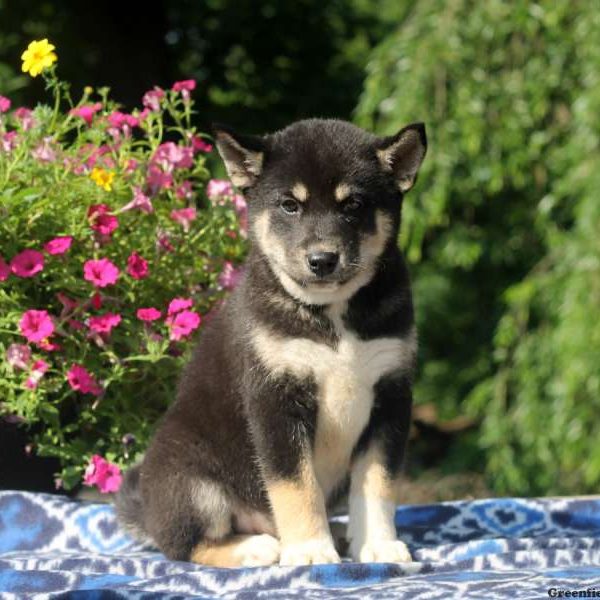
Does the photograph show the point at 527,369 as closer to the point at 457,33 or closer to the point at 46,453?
the point at 457,33

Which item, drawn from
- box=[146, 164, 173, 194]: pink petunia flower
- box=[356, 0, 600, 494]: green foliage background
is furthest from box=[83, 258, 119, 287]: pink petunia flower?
box=[356, 0, 600, 494]: green foliage background

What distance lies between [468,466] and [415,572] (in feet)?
15.2

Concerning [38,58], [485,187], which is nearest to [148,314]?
[38,58]

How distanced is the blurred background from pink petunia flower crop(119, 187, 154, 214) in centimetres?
97

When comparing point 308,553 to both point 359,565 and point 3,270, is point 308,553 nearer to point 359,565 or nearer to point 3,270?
point 359,565

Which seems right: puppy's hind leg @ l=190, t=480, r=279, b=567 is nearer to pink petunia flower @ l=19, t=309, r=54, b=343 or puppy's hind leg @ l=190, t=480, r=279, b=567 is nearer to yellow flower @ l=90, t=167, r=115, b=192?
pink petunia flower @ l=19, t=309, r=54, b=343

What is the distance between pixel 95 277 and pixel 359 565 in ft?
4.98

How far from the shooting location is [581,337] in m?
5.41

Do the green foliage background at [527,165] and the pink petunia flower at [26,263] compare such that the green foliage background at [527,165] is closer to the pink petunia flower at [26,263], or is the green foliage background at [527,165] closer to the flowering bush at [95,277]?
the flowering bush at [95,277]

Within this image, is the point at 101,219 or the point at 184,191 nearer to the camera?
the point at 101,219

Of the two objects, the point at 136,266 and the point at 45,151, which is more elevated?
the point at 45,151

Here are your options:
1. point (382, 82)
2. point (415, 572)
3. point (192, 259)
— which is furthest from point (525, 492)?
point (415, 572)

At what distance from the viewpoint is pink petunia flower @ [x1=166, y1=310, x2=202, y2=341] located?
4.22 m

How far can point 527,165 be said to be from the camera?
6359 millimetres
